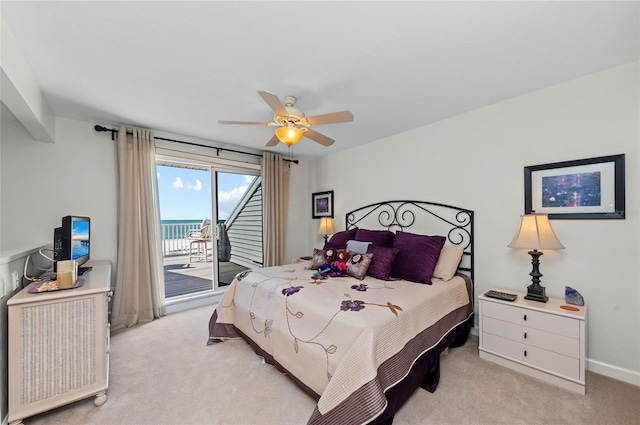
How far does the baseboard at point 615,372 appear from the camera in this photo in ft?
6.18

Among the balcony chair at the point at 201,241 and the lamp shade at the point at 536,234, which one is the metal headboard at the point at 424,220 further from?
the balcony chair at the point at 201,241

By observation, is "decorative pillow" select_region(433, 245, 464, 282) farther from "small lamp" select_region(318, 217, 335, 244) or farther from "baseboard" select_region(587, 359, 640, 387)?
"small lamp" select_region(318, 217, 335, 244)

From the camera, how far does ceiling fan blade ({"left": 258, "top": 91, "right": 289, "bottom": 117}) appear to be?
69.9 inches

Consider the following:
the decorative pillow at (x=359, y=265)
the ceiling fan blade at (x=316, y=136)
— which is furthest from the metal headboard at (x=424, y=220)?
the ceiling fan blade at (x=316, y=136)

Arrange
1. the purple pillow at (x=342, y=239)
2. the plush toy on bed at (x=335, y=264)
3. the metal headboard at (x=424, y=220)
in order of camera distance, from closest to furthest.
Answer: the plush toy on bed at (x=335, y=264) < the metal headboard at (x=424, y=220) < the purple pillow at (x=342, y=239)

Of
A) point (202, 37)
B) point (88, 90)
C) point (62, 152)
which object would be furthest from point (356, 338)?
point (62, 152)

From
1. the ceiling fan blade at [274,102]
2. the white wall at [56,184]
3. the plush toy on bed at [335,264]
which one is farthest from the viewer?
the plush toy on bed at [335,264]

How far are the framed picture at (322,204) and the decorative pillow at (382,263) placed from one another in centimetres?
183

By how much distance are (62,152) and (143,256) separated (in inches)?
54.9

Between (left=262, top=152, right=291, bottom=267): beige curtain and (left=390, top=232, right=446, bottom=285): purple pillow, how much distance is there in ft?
7.18

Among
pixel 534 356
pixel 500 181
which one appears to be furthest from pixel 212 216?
pixel 534 356

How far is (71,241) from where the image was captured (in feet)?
6.92

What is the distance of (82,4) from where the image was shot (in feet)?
4.46

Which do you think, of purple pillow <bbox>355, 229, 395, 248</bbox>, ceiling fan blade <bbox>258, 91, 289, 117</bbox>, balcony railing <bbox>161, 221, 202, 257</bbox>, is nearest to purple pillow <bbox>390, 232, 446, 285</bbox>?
purple pillow <bbox>355, 229, 395, 248</bbox>
